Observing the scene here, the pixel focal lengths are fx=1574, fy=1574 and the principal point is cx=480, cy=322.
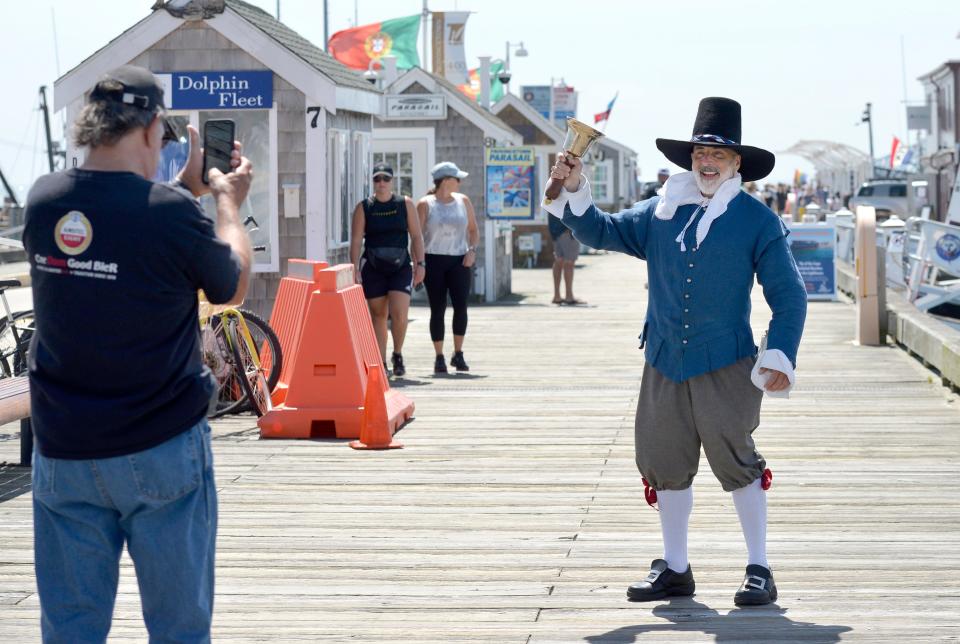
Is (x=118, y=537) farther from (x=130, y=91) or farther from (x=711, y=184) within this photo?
(x=711, y=184)

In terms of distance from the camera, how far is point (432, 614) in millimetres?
5531

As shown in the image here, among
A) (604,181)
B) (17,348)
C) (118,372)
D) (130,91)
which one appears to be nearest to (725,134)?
(130,91)

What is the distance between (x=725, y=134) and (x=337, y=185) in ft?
30.8

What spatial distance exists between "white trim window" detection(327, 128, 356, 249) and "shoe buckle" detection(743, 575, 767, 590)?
916 centimetres

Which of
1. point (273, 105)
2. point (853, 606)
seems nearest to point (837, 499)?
point (853, 606)

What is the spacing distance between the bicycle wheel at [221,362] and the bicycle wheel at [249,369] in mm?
59

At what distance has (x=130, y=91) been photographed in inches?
141

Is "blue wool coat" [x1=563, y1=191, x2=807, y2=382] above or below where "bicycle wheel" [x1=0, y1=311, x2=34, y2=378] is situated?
above

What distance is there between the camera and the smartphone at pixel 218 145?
3.95 metres

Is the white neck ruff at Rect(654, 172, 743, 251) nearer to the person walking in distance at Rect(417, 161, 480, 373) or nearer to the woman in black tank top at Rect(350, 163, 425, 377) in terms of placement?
the woman in black tank top at Rect(350, 163, 425, 377)

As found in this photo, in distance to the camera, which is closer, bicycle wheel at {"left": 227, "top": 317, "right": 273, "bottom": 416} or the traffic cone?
the traffic cone

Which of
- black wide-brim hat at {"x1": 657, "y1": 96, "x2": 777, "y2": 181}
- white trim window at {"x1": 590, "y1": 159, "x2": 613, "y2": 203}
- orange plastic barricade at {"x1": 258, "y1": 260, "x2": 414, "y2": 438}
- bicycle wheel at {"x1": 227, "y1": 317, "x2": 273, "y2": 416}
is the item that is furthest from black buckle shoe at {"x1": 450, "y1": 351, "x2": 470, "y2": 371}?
white trim window at {"x1": 590, "y1": 159, "x2": 613, "y2": 203}

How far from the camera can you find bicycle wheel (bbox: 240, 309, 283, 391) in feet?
34.8

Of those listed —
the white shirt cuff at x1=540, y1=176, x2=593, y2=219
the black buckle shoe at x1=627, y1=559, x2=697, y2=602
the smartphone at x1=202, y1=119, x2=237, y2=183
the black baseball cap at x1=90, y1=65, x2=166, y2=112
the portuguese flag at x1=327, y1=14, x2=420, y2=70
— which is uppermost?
the portuguese flag at x1=327, y1=14, x2=420, y2=70
